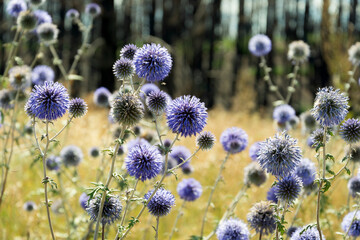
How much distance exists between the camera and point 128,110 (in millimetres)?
1972

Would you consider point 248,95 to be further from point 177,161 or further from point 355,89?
point 177,161

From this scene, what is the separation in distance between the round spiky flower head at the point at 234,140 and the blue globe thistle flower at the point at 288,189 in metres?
0.87

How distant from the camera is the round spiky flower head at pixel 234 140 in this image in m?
3.22

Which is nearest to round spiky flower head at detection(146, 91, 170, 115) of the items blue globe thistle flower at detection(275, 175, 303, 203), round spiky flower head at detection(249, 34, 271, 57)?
blue globe thistle flower at detection(275, 175, 303, 203)

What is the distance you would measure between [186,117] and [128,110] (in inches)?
13.3

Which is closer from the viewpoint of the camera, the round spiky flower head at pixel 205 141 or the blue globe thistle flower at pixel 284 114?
the round spiky flower head at pixel 205 141

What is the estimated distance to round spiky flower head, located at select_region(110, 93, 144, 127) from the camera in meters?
1.98

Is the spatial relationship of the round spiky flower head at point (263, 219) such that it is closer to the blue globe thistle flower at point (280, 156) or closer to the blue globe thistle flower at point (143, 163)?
the blue globe thistle flower at point (280, 156)

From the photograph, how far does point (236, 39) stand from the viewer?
66.0ft

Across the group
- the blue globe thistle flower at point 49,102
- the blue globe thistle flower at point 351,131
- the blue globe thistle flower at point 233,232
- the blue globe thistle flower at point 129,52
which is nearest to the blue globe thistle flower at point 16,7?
the blue globe thistle flower at point 129,52

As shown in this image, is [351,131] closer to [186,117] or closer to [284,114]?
[186,117]

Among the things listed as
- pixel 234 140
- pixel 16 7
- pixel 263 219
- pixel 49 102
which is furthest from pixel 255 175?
pixel 16 7

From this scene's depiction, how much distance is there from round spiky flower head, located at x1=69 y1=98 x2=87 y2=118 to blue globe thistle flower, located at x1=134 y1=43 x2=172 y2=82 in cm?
39

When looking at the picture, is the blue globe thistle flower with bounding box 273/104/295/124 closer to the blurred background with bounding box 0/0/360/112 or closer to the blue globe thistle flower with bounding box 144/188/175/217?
the blue globe thistle flower with bounding box 144/188/175/217
